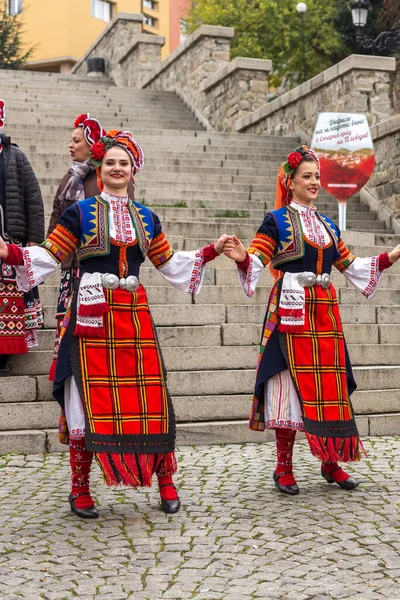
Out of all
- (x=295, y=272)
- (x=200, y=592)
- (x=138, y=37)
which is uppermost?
(x=138, y=37)

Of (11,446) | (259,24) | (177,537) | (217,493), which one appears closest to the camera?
Result: (177,537)

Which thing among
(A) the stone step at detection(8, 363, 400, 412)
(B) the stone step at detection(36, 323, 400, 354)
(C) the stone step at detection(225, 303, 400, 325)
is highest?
(C) the stone step at detection(225, 303, 400, 325)

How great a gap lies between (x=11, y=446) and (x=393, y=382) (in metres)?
3.02

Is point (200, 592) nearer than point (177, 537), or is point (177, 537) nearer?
point (200, 592)

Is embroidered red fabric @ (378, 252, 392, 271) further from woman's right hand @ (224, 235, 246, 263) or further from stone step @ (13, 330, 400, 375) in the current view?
stone step @ (13, 330, 400, 375)

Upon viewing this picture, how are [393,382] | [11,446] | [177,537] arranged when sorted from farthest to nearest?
1. [393,382]
2. [11,446]
3. [177,537]

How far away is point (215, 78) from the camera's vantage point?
1948 centimetres

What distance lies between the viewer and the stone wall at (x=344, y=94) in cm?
1486

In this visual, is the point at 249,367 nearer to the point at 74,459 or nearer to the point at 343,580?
the point at 74,459

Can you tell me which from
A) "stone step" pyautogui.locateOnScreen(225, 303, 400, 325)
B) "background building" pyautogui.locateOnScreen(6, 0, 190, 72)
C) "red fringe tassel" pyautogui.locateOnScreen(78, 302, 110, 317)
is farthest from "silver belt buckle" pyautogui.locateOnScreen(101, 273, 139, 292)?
"background building" pyautogui.locateOnScreen(6, 0, 190, 72)

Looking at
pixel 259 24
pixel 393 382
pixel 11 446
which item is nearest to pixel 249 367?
pixel 393 382

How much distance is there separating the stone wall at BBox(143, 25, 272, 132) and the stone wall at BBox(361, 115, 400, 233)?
5834 mm

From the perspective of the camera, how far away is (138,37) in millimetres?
24812

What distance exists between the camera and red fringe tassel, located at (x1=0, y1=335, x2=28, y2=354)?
22.2 ft
